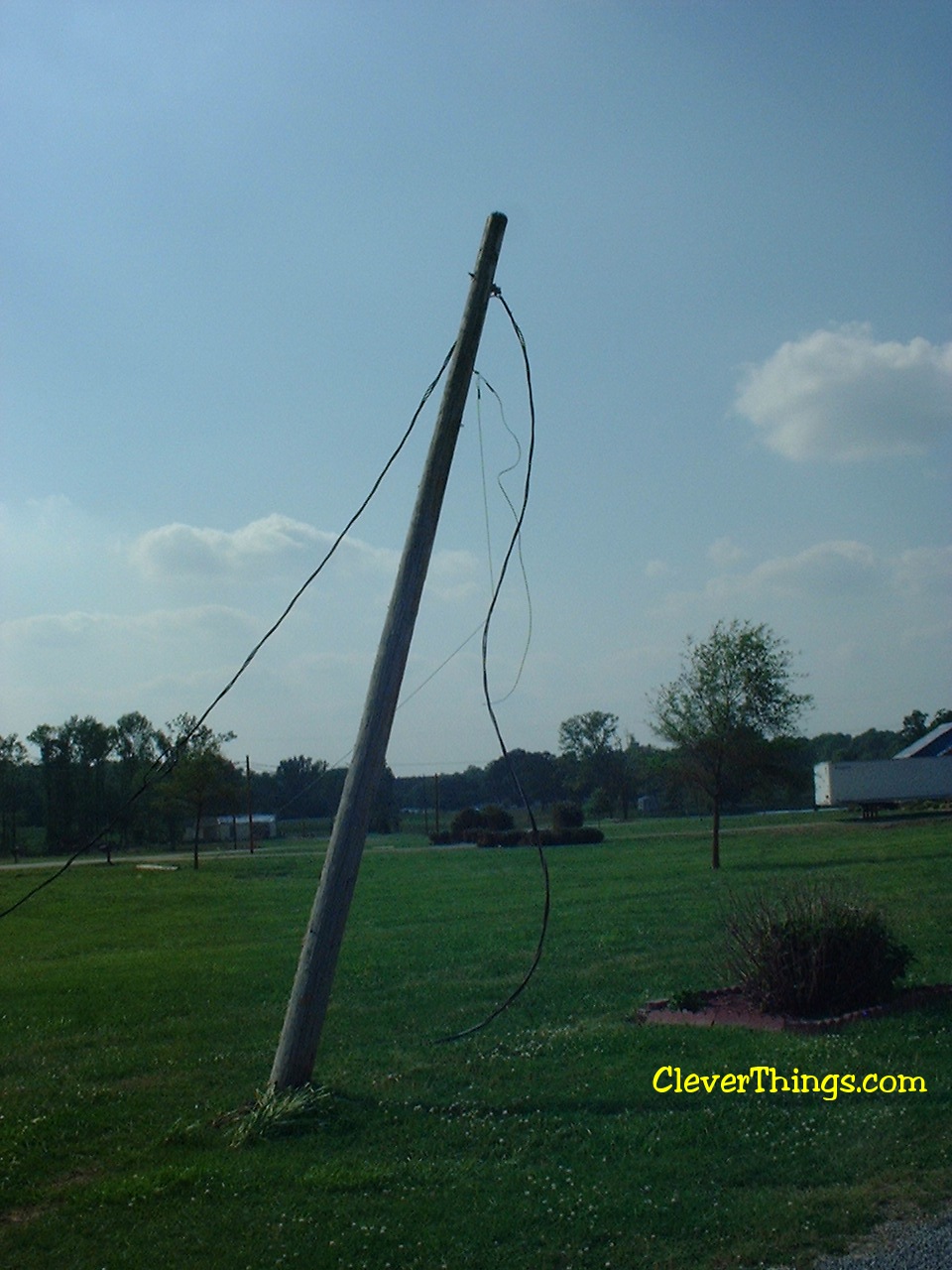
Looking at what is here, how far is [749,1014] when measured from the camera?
9055 mm

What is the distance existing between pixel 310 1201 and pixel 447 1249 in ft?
2.79

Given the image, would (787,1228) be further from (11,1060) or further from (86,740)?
(86,740)

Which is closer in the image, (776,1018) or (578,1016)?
(776,1018)

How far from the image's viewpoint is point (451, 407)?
26.6 ft

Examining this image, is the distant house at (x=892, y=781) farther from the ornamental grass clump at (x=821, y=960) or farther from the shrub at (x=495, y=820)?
the ornamental grass clump at (x=821, y=960)

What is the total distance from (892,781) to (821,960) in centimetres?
4838

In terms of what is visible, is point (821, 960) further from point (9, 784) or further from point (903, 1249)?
point (9, 784)

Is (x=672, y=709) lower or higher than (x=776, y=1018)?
→ higher

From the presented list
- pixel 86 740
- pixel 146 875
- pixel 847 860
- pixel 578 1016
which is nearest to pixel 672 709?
pixel 847 860

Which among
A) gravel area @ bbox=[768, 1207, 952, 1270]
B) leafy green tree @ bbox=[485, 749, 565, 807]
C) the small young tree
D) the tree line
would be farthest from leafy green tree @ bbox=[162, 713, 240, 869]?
leafy green tree @ bbox=[485, 749, 565, 807]

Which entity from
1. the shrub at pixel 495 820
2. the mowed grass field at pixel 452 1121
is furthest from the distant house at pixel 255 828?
the mowed grass field at pixel 452 1121

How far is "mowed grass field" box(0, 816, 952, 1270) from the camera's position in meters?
5.07

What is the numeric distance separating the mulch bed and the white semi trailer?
154 ft

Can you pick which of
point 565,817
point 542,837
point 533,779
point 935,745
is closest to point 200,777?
point 542,837
